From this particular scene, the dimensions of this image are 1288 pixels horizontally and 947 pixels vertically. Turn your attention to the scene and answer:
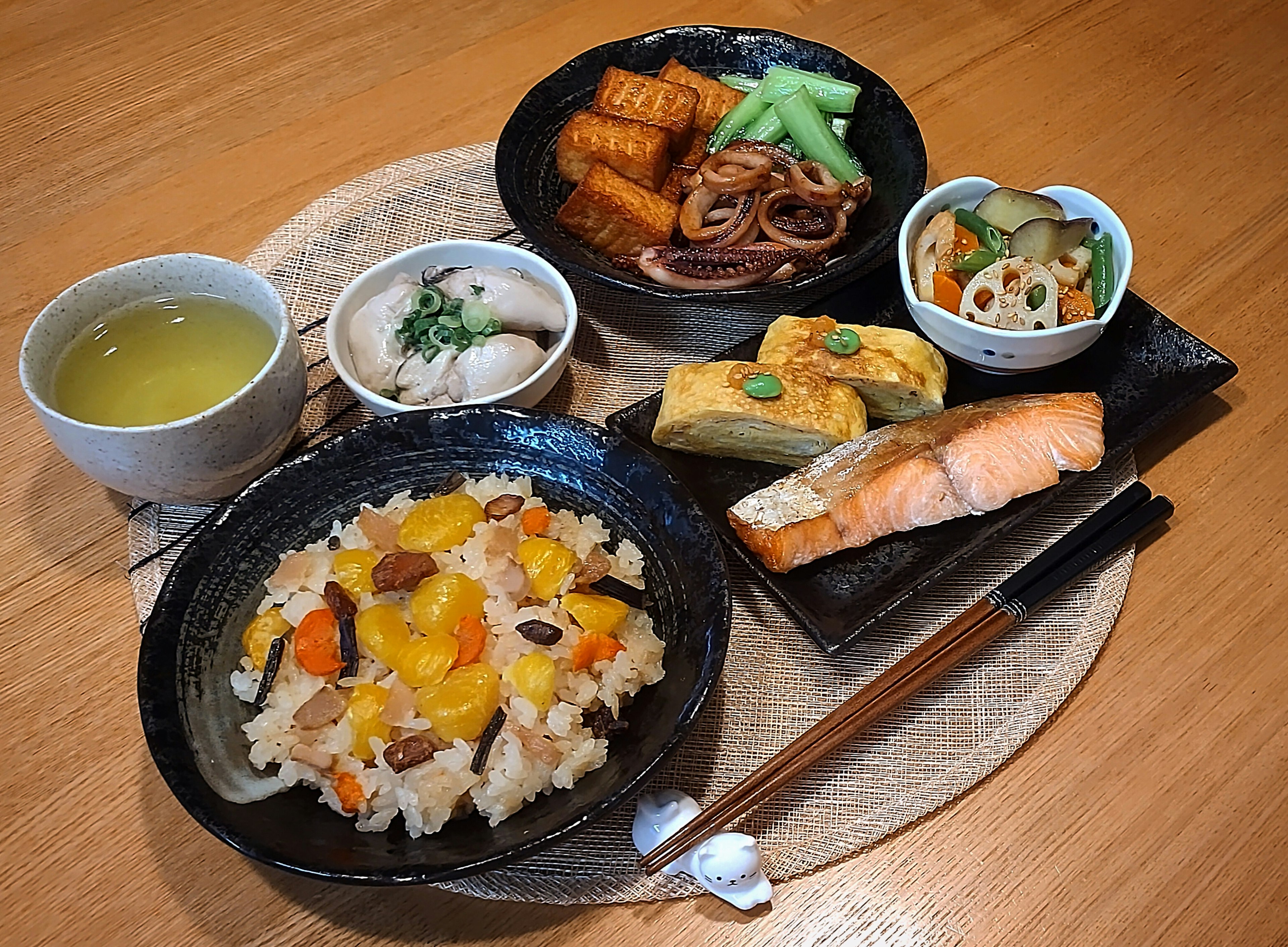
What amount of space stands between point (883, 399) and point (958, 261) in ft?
1.24

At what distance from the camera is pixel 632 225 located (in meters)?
2.28

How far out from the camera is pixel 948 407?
2.15 meters

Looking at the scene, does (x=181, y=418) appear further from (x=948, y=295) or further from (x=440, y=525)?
(x=948, y=295)

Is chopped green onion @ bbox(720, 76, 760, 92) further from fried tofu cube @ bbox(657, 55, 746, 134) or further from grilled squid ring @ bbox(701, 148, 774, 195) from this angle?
grilled squid ring @ bbox(701, 148, 774, 195)

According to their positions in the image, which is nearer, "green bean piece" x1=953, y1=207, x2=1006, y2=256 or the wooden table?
the wooden table

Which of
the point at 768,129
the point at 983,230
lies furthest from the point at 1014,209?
the point at 768,129

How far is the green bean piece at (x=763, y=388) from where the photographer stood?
6.31ft

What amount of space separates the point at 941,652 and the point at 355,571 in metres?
1.02

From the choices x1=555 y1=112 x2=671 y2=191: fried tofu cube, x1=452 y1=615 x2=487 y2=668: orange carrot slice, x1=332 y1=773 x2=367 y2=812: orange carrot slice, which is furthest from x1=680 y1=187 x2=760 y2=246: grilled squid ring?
x1=332 y1=773 x2=367 y2=812: orange carrot slice

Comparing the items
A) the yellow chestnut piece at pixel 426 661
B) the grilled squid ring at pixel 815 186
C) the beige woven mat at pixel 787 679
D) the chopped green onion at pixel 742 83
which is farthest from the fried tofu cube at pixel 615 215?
the yellow chestnut piece at pixel 426 661

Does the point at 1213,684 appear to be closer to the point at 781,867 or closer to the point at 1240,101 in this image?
the point at 781,867

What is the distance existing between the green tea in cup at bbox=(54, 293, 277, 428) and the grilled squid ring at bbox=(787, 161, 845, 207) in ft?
4.08

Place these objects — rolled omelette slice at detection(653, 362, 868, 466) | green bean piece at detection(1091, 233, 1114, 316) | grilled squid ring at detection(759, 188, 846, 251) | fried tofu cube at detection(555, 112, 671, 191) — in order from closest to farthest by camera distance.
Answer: rolled omelette slice at detection(653, 362, 868, 466), green bean piece at detection(1091, 233, 1114, 316), grilled squid ring at detection(759, 188, 846, 251), fried tofu cube at detection(555, 112, 671, 191)

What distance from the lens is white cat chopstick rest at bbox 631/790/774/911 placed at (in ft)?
4.86
